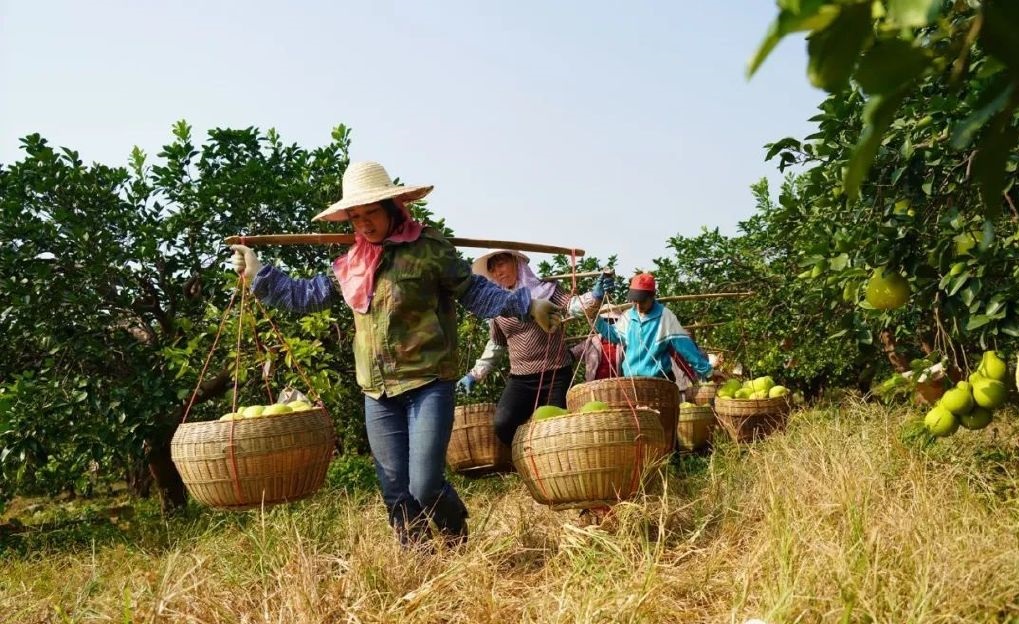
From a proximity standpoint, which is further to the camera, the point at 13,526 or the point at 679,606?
the point at 13,526

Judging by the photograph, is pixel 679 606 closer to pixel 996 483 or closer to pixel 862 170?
pixel 996 483

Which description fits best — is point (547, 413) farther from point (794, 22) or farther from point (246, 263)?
point (794, 22)

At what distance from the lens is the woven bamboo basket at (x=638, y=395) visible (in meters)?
4.62

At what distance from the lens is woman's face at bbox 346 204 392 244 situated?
11.7 feet

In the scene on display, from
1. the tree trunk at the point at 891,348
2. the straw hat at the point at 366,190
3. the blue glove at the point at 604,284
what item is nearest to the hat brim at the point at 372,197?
the straw hat at the point at 366,190

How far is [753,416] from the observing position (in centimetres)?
676

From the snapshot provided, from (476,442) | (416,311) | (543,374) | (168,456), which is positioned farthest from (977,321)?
(168,456)

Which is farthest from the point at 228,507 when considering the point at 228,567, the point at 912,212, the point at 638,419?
the point at 912,212

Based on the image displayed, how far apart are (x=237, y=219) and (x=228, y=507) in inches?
117

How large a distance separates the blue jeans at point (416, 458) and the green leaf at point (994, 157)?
108 inches

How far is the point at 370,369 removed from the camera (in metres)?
3.47

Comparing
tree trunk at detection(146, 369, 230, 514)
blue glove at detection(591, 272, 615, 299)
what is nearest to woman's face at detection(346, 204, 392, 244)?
blue glove at detection(591, 272, 615, 299)

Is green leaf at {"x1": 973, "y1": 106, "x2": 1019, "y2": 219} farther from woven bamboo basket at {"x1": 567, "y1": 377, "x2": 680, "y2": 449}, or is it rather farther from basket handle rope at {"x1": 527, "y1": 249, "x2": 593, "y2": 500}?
woven bamboo basket at {"x1": 567, "y1": 377, "x2": 680, "y2": 449}

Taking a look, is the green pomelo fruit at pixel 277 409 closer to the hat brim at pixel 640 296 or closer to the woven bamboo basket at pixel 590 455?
the woven bamboo basket at pixel 590 455
